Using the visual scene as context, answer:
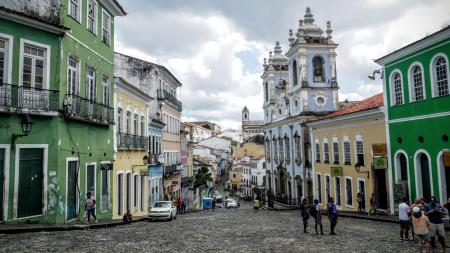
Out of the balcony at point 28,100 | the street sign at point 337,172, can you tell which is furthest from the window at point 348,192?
the balcony at point 28,100

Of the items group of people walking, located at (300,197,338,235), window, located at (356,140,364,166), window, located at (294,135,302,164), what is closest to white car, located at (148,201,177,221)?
group of people walking, located at (300,197,338,235)

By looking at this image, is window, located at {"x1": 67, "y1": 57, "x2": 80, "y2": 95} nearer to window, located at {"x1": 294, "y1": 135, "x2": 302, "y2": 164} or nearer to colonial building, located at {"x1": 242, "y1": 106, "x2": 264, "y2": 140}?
window, located at {"x1": 294, "y1": 135, "x2": 302, "y2": 164}

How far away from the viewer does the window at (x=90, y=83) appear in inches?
665

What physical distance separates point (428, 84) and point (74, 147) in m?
15.5

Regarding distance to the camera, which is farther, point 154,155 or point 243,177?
point 243,177

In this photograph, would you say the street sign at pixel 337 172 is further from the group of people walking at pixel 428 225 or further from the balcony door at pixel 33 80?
the balcony door at pixel 33 80

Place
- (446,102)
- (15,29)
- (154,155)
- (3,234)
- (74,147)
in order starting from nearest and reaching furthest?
(3,234) → (15,29) → (74,147) → (446,102) → (154,155)

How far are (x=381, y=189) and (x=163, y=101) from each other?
1857 centimetres

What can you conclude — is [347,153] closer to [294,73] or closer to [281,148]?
[294,73]

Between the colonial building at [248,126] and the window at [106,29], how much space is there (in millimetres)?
119331

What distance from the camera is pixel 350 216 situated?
23.5 metres

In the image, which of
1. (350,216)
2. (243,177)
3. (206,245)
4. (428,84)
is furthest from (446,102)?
(243,177)

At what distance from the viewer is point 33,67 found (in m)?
13.6

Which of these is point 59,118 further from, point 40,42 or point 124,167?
point 124,167
